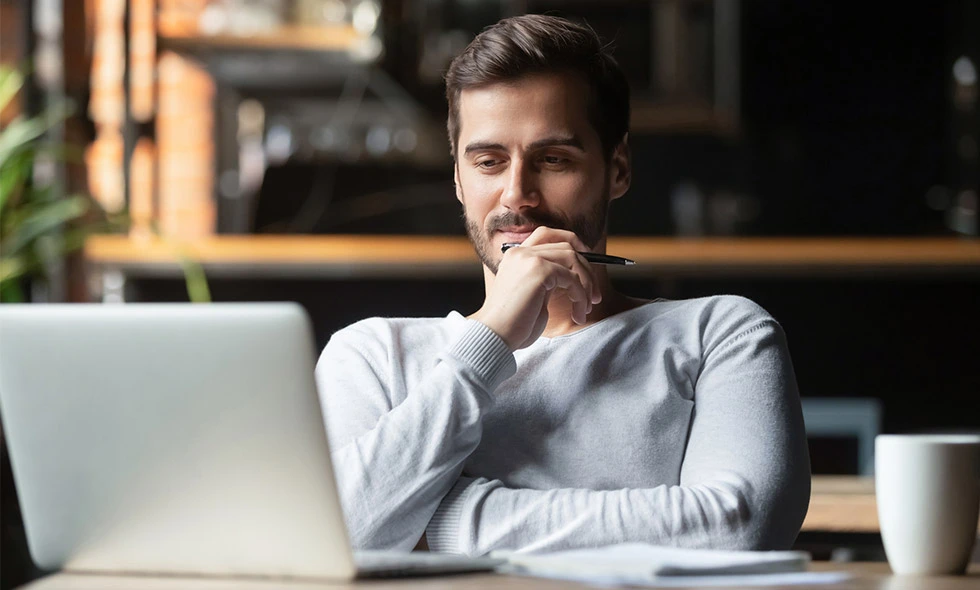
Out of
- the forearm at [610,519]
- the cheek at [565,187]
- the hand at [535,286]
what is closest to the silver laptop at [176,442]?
the forearm at [610,519]

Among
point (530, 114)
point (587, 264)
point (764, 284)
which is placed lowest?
point (764, 284)

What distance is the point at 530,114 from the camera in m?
1.42

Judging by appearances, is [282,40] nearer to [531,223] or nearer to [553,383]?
[531,223]

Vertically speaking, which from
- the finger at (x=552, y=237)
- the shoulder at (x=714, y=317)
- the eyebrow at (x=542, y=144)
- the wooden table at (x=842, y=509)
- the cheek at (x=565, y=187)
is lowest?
the wooden table at (x=842, y=509)

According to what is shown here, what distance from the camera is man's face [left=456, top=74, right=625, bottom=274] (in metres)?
1.42

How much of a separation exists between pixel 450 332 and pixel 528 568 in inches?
20.7

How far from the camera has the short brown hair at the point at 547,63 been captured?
1.43 m

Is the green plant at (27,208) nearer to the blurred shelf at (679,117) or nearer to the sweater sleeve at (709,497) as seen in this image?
the sweater sleeve at (709,497)

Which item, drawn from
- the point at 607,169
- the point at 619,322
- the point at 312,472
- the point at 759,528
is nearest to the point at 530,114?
the point at 607,169

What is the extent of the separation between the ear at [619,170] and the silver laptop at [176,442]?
2.18ft

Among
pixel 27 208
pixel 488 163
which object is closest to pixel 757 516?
pixel 488 163

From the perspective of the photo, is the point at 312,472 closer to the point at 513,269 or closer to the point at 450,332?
the point at 513,269

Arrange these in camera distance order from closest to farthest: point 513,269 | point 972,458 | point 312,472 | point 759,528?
point 312,472, point 972,458, point 759,528, point 513,269

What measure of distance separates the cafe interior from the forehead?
179 centimetres
